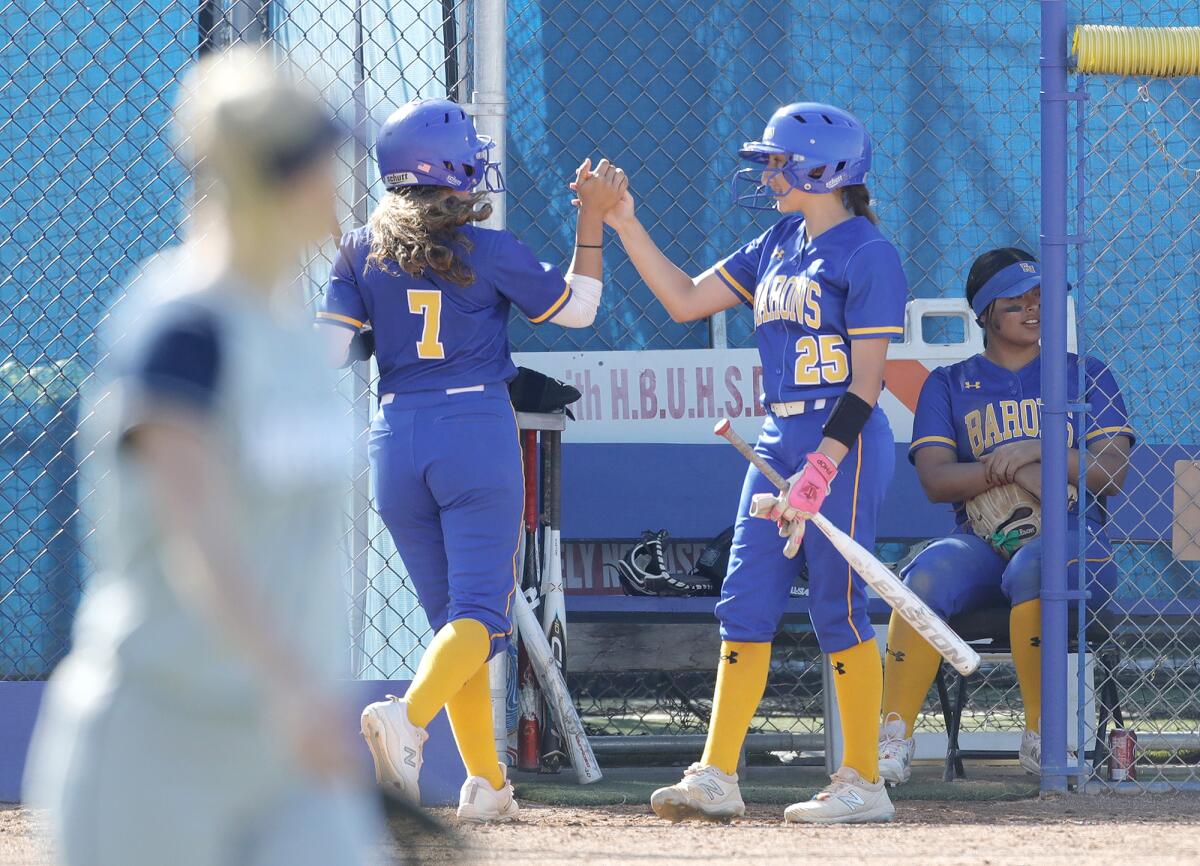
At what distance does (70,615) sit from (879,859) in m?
3.58

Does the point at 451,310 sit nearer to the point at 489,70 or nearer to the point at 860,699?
the point at 489,70

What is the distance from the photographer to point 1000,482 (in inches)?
202

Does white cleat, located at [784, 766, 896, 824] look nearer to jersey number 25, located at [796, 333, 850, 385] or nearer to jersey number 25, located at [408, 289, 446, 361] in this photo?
jersey number 25, located at [796, 333, 850, 385]

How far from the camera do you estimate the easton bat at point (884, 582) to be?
414 centimetres

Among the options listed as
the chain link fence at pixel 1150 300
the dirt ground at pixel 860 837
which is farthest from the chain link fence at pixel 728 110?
the dirt ground at pixel 860 837

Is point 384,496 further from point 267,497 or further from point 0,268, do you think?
point 0,268

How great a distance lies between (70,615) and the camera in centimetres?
608

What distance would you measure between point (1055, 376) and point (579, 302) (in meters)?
1.48

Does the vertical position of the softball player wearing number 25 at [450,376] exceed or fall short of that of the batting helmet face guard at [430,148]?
it falls short

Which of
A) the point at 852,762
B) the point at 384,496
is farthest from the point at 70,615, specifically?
the point at 852,762

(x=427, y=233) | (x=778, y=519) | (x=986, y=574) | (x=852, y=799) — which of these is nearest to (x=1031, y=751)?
(x=986, y=574)

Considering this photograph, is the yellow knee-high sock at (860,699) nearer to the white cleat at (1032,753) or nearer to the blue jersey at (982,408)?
the white cleat at (1032,753)

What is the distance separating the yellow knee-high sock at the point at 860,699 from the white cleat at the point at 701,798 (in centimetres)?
34

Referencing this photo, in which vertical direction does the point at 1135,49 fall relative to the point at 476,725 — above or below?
above
